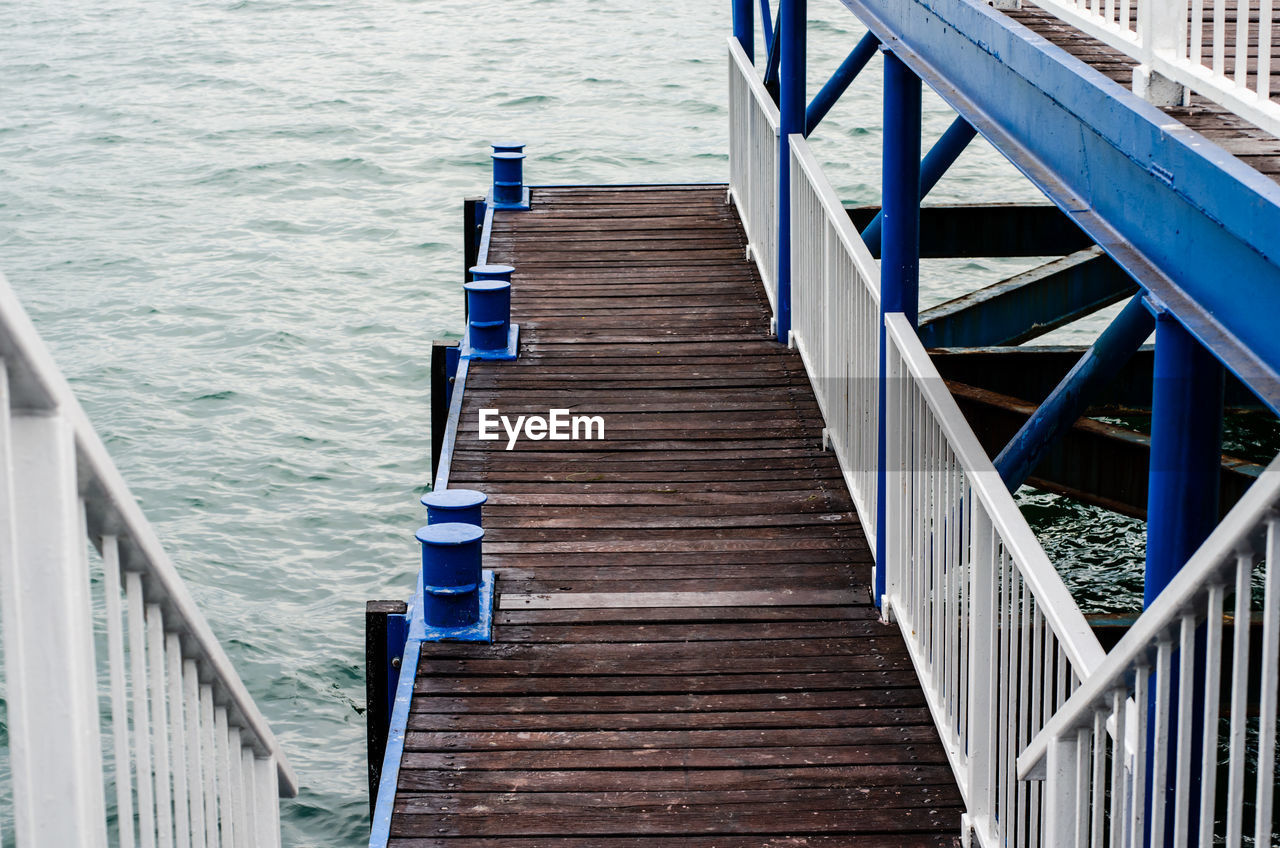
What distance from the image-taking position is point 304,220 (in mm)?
23609

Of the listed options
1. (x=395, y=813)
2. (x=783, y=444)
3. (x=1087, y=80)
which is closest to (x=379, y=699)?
(x=395, y=813)

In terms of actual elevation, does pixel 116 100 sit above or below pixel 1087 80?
below

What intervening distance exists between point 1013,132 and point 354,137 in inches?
967

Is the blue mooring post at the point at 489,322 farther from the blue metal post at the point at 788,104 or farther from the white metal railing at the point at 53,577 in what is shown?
the white metal railing at the point at 53,577

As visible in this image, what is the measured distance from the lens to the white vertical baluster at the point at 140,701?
8.32ft

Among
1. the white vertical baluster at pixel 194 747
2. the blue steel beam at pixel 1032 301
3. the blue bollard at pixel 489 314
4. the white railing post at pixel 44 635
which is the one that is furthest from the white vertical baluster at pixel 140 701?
the blue steel beam at pixel 1032 301

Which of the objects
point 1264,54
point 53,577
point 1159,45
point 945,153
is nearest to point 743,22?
point 945,153

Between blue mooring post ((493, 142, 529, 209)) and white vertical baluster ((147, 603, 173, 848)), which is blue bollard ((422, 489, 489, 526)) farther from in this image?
blue mooring post ((493, 142, 529, 209))

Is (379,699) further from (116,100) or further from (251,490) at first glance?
(116,100)

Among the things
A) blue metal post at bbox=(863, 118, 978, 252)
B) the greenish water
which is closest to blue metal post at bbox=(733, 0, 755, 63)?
the greenish water

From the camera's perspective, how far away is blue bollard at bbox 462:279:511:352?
1013cm

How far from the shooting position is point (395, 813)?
5.60m

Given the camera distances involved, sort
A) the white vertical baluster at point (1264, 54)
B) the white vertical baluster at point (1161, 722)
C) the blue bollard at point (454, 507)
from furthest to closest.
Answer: the blue bollard at point (454, 507) → the white vertical baluster at point (1264, 54) → the white vertical baluster at point (1161, 722)

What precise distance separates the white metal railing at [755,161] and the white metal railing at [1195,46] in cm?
581
